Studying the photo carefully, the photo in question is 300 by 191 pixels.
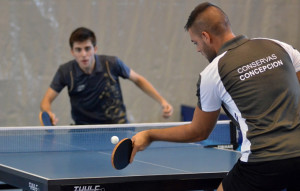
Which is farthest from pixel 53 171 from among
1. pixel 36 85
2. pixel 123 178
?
pixel 36 85

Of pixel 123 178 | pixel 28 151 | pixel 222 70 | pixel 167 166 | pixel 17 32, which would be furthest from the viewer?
pixel 17 32

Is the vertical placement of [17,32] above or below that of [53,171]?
above

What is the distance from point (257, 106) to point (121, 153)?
71 centimetres

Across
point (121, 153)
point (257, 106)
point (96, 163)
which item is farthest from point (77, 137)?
point (257, 106)

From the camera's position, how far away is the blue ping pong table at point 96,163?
3.13 meters

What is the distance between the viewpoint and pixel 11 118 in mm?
7242

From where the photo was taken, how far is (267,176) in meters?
2.49

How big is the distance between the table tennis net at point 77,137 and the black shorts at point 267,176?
1.74m

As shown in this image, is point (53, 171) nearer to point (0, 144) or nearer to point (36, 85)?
Answer: point (0, 144)

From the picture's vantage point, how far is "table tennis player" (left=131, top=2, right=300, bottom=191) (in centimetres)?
248

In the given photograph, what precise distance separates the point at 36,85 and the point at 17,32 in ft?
2.39

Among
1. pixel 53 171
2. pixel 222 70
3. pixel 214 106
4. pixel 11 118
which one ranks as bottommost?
pixel 11 118

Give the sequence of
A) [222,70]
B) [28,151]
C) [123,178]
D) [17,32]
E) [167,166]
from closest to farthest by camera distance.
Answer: [222,70]
[123,178]
[167,166]
[28,151]
[17,32]

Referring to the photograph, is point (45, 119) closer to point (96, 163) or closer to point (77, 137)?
point (77, 137)
